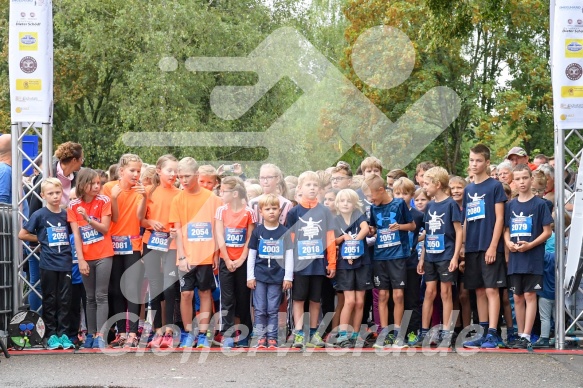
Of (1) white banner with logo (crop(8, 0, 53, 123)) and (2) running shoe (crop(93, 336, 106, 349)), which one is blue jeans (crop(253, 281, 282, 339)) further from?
(1) white banner with logo (crop(8, 0, 53, 123))

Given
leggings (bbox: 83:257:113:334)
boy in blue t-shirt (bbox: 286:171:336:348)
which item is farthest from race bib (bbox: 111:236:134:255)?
boy in blue t-shirt (bbox: 286:171:336:348)

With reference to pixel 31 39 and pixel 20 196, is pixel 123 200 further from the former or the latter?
pixel 31 39

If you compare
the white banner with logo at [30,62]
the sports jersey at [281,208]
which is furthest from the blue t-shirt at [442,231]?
the white banner with logo at [30,62]

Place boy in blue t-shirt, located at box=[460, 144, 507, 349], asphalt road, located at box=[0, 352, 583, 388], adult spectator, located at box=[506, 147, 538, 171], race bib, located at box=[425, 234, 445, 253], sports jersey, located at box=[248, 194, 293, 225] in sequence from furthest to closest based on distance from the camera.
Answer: adult spectator, located at box=[506, 147, 538, 171] → sports jersey, located at box=[248, 194, 293, 225] → race bib, located at box=[425, 234, 445, 253] → boy in blue t-shirt, located at box=[460, 144, 507, 349] → asphalt road, located at box=[0, 352, 583, 388]

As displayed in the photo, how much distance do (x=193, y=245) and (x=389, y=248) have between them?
84.6 inches

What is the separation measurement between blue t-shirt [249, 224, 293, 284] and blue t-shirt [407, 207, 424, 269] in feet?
4.55

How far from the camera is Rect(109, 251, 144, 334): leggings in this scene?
10422 mm

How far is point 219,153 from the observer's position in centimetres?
3341

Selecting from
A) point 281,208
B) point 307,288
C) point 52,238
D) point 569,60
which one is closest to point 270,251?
point 307,288

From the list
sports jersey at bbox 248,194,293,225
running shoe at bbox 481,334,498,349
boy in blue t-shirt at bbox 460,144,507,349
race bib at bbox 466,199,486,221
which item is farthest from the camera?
sports jersey at bbox 248,194,293,225

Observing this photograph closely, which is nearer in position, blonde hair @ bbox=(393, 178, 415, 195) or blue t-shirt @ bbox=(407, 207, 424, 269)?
blue t-shirt @ bbox=(407, 207, 424, 269)

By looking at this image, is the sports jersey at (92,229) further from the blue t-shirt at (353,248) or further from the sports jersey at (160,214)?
the blue t-shirt at (353,248)

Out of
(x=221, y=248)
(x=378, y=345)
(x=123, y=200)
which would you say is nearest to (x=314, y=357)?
(x=378, y=345)

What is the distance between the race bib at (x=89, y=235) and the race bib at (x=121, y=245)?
19cm
